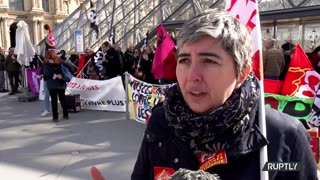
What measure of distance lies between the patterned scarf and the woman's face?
31 millimetres

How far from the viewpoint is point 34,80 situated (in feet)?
44.9

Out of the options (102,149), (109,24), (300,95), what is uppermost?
(109,24)

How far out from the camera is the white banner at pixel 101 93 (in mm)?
9828

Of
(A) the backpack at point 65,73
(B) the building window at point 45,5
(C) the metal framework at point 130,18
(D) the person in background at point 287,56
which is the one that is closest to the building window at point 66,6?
(B) the building window at point 45,5

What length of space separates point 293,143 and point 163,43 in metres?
6.78

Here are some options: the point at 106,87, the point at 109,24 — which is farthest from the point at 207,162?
the point at 109,24

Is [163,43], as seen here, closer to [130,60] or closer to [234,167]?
[130,60]

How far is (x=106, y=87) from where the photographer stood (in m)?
10.1

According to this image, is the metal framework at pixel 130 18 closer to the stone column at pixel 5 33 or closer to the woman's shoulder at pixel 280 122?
the woman's shoulder at pixel 280 122

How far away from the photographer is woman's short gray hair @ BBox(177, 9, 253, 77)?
48.4 inches

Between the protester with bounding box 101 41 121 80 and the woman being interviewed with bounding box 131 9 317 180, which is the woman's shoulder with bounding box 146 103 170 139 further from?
the protester with bounding box 101 41 121 80

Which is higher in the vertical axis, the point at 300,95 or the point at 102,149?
the point at 300,95

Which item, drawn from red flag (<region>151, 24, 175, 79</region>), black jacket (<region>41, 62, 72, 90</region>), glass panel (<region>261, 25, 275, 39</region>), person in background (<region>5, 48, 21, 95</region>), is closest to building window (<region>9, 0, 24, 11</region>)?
person in background (<region>5, 48, 21, 95</region>)

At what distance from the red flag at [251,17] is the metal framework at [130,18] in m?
10.2
